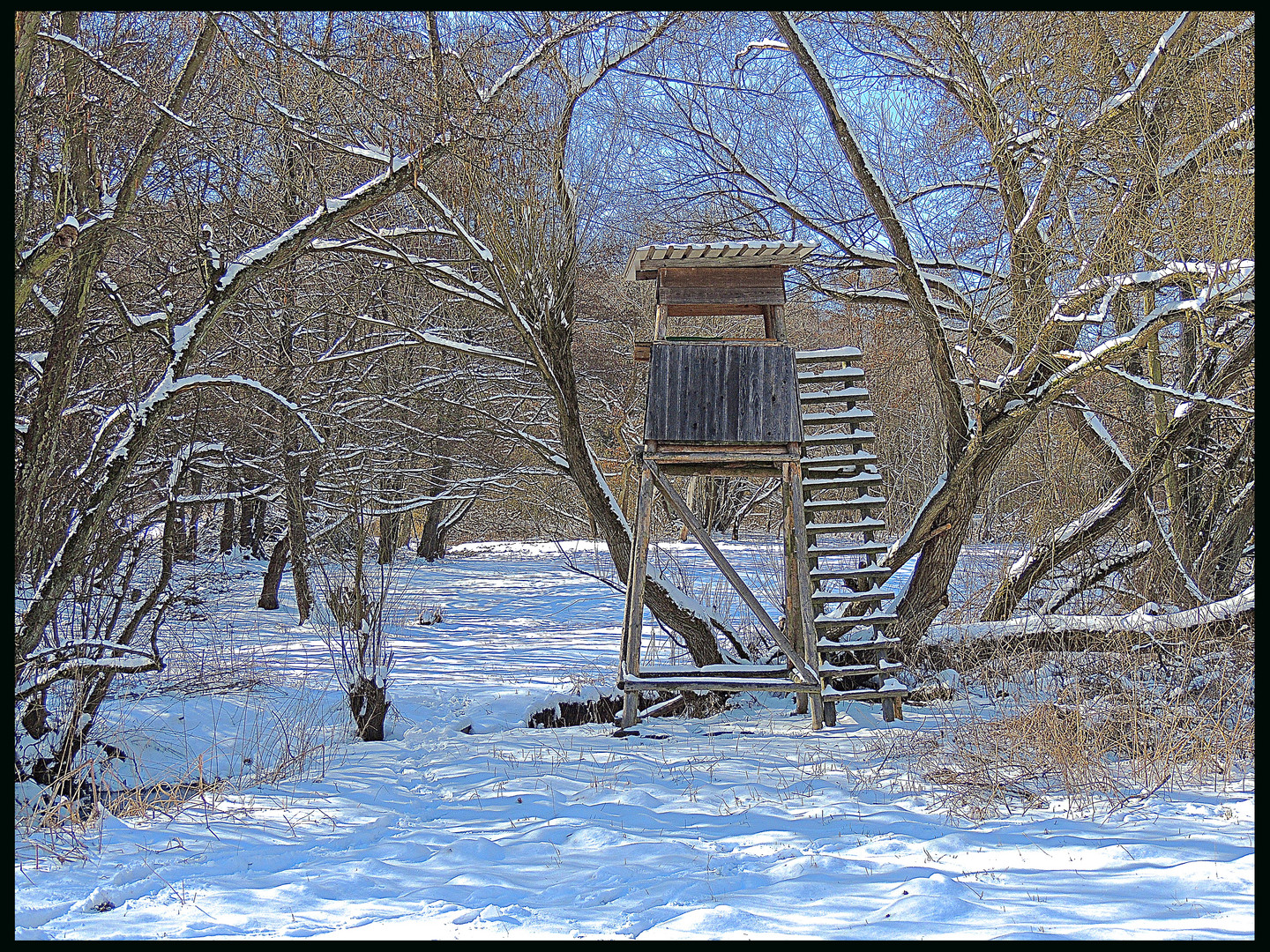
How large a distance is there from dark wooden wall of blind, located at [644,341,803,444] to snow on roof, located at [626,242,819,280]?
2.35 ft

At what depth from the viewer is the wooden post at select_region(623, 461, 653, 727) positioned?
8.11 m

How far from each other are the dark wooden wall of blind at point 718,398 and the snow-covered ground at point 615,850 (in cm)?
250

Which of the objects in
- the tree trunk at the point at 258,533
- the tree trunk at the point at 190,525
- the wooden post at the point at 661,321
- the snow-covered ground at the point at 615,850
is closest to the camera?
the snow-covered ground at the point at 615,850

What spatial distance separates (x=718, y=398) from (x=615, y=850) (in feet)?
14.2

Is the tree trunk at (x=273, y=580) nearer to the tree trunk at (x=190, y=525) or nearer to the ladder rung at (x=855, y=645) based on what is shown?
the tree trunk at (x=190, y=525)

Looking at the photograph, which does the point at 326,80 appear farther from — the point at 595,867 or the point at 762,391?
the point at 595,867

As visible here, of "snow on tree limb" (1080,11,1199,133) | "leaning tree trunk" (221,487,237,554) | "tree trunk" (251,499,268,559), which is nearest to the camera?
"snow on tree limb" (1080,11,1199,133)

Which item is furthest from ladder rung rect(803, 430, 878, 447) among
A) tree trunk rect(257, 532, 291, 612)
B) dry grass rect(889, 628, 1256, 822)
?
tree trunk rect(257, 532, 291, 612)

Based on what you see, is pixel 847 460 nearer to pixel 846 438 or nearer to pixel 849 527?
pixel 846 438

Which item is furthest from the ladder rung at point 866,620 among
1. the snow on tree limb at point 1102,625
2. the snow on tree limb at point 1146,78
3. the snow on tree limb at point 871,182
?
the snow on tree limb at point 1146,78

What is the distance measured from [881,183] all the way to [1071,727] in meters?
5.18

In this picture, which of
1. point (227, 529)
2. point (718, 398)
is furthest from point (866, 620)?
point (227, 529)

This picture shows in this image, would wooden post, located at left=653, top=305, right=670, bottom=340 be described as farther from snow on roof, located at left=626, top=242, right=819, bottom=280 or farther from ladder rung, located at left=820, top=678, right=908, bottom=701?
ladder rung, located at left=820, top=678, right=908, bottom=701

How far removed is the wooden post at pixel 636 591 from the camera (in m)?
8.11
